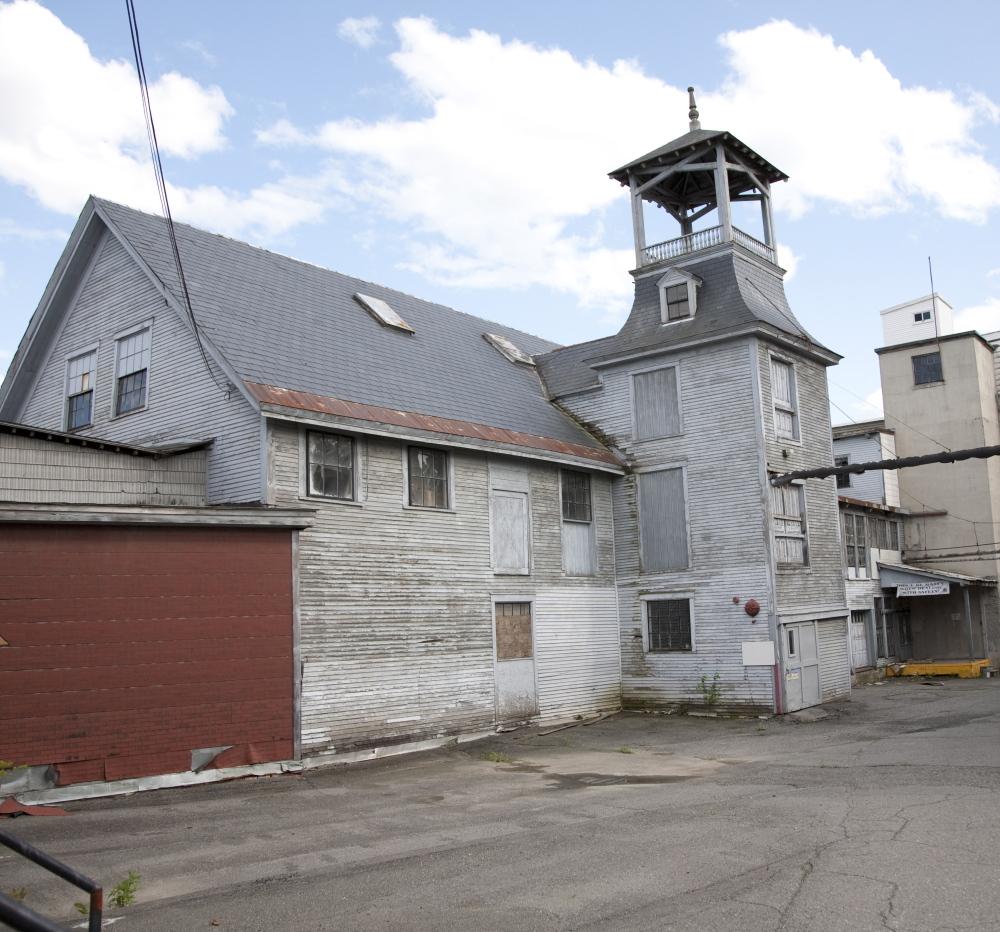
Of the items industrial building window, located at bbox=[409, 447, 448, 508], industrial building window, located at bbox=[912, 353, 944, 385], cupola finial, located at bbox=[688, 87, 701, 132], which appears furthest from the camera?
industrial building window, located at bbox=[912, 353, 944, 385]

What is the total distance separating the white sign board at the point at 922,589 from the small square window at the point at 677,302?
14.0 m

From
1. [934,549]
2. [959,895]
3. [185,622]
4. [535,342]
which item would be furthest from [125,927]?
[934,549]

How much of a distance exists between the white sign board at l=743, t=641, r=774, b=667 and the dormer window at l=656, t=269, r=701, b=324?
7695 millimetres

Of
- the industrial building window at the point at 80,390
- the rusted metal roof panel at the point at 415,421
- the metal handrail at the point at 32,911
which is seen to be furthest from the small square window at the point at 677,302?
the metal handrail at the point at 32,911

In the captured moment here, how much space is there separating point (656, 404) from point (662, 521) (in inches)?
108

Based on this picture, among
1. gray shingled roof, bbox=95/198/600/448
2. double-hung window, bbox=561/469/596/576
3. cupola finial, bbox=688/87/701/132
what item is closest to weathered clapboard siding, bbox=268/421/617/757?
double-hung window, bbox=561/469/596/576

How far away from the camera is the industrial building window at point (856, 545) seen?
95.0 feet

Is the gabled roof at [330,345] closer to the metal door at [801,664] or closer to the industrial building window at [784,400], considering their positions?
the industrial building window at [784,400]

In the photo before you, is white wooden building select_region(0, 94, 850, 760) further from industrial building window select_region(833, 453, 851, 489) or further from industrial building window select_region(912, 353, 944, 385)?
industrial building window select_region(912, 353, 944, 385)

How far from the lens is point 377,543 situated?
52.1 ft

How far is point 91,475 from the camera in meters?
14.7

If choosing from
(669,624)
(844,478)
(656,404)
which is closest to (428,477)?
(656,404)

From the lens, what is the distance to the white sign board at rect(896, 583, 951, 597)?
29.0 meters

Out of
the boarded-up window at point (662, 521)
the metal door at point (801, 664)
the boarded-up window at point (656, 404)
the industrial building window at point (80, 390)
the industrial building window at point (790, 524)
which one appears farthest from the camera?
the boarded-up window at point (656, 404)
